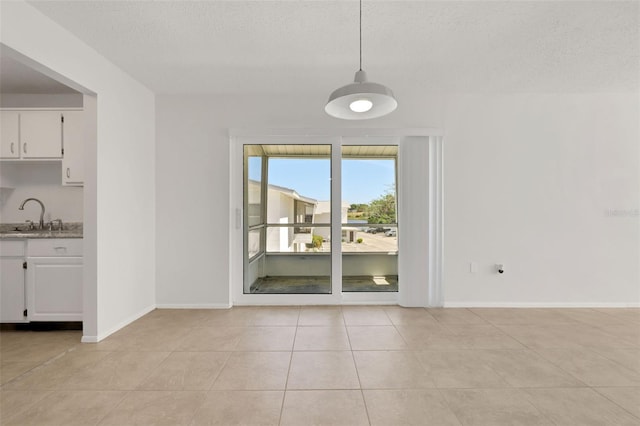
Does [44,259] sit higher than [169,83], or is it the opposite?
[169,83]

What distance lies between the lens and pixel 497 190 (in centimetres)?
402

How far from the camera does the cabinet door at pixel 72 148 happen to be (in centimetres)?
349

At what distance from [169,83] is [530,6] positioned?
11.1 feet

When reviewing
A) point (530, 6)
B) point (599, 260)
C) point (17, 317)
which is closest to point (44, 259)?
point (17, 317)

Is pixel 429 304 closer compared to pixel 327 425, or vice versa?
pixel 327 425

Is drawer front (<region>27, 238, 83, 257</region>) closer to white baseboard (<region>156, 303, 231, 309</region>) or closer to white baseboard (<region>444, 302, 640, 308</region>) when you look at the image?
white baseboard (<region>156, 303, 231, 309</region>)

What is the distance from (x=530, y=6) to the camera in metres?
2.33

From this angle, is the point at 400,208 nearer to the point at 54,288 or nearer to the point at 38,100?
the point at 54,288

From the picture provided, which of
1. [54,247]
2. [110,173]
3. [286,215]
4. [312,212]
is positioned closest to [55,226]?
[54,247]

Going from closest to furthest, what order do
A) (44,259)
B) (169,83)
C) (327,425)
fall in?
1. (327,425)
2. (44,259)
3. (169,83)

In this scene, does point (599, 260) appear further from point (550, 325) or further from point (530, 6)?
point (530, 6)

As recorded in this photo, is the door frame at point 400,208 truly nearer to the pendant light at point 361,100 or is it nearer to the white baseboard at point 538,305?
the white baseboard at point 538,305

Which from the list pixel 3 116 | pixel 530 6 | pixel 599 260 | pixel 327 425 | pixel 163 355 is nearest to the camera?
pixel 327 425

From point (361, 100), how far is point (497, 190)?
2781 millimetres
